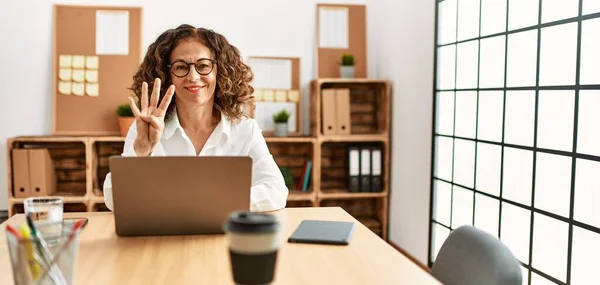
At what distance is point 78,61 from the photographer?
428 cm

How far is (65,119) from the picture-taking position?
168 inches

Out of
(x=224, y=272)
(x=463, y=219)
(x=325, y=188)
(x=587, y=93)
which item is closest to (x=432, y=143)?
(x=463, y=219)

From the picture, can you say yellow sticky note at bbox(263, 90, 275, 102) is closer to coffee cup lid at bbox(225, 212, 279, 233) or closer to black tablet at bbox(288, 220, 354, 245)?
black tablet at bbox(288, 220, 354, 245)

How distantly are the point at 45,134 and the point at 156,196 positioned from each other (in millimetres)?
3085

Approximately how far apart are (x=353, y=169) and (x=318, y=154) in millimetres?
300

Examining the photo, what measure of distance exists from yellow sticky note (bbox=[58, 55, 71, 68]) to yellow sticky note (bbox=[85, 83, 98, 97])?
0.20 m

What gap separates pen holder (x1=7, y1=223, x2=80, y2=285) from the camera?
40.4 inches

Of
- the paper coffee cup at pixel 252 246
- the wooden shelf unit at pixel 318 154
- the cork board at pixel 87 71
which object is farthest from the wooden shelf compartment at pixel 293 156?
the paper coffee cup at pixel 252 246

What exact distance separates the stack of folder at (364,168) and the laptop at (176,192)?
279cm

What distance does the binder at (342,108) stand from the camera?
14.2ft

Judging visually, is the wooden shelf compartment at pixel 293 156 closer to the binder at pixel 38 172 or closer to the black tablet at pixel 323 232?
the binder at pixel 38 172

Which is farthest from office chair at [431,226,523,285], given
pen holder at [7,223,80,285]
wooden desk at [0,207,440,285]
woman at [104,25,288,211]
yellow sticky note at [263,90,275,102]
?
yellow sticky note at [263,90,275,102]

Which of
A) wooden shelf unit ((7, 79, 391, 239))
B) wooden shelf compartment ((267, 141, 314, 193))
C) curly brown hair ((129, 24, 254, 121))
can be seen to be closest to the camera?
curly brown hair ((129, 24, 254, 121))

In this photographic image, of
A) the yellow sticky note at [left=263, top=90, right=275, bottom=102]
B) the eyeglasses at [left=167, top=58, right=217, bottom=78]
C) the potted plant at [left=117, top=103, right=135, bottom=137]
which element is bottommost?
the potted plant at [left=117, top=103, right=135, bottom=137]
